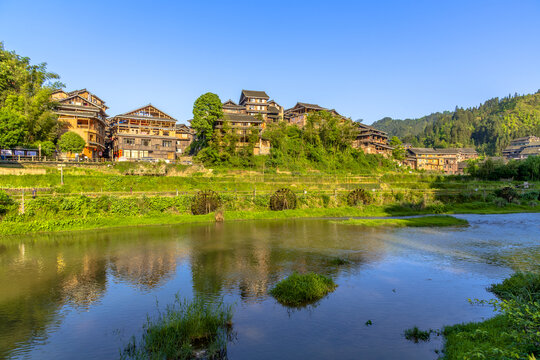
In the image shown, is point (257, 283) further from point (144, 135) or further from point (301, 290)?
point (144, 135)

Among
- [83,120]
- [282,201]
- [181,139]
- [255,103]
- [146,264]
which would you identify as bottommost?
[146,264]

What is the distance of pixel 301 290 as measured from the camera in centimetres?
1761

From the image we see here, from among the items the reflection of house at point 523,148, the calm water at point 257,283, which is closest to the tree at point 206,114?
the calm water at point 257,283

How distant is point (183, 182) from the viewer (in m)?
53.5

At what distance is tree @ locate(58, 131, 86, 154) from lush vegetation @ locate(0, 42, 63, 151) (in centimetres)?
219

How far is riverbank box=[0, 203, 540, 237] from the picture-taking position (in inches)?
1385

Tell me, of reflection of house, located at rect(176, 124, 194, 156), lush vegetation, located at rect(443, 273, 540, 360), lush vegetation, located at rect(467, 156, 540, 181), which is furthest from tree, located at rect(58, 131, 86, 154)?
lush vegetation, located at rect(467, 156, 540, 181)

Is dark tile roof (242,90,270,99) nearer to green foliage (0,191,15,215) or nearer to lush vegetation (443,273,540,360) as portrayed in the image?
green foliage (0,191,15,215)

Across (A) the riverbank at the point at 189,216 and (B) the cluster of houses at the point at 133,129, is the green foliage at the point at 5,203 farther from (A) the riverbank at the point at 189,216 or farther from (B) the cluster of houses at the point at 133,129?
(B) the cluster of houses at the point at 133,129

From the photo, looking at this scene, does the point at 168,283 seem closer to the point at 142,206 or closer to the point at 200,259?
the point at 200,259

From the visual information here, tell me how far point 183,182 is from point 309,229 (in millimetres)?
24779

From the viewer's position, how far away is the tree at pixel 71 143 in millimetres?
59594

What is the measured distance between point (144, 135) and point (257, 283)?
200 feet

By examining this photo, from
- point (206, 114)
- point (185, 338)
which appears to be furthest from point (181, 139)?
point (185, 338)
